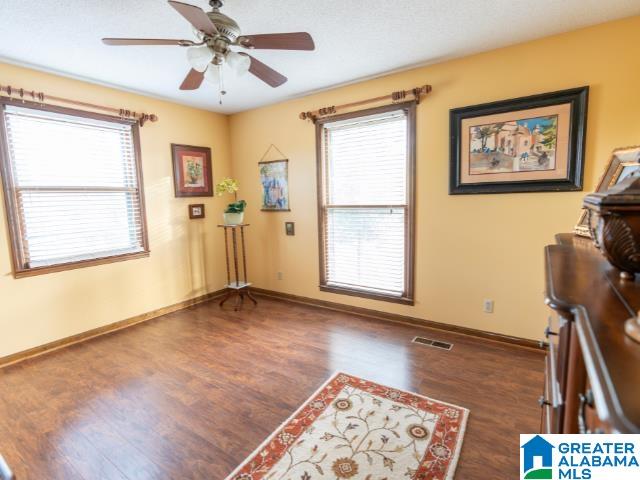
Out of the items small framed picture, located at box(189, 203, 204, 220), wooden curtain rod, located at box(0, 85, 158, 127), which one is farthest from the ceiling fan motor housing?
small framed picture, located at box(189, 203, 204, 220)

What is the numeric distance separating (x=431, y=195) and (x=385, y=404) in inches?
75.8

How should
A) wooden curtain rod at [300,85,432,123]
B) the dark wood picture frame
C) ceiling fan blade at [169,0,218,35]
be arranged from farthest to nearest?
the dark wood picture frame
wooden curtain rod at [300,85,432,123]
ceiling fan blade at [169,0,218,35]

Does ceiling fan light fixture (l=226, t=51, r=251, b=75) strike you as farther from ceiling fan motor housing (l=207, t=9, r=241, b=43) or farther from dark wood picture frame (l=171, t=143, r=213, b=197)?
dark wood picture frame (l=171, t=143, r=213, b=197)

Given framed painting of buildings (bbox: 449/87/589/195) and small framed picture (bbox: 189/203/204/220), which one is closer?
framed painting of buildings (bbox: 449/87/589/195)

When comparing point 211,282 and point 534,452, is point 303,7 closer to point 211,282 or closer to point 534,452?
point 534,452

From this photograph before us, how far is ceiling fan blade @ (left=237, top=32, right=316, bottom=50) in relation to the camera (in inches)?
72.0

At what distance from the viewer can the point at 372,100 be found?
11.0 ft

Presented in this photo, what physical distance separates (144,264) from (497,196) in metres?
3.70

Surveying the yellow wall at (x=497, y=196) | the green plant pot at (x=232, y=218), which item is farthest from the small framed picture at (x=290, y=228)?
the green plant pot at (x=232, y=218)

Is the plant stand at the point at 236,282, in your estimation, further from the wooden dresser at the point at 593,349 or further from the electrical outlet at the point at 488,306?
the wooden dresser at the point at 593,349

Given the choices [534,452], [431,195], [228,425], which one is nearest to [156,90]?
[431,195]

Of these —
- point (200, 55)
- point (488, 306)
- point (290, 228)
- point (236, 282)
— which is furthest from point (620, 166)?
point (236, 282)

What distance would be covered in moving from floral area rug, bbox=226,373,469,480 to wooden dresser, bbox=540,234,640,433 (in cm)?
92

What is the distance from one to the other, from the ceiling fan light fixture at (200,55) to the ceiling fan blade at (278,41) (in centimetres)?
19
